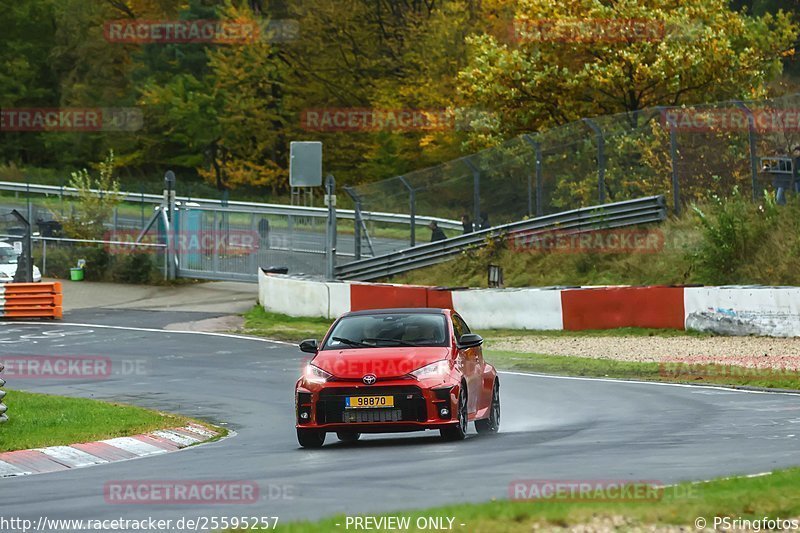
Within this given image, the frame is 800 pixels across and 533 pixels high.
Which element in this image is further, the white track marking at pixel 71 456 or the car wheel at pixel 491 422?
the car wheel at pixel 491 422

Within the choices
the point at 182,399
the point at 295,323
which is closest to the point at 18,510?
the point at 182,399

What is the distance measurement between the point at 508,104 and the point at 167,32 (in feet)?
118

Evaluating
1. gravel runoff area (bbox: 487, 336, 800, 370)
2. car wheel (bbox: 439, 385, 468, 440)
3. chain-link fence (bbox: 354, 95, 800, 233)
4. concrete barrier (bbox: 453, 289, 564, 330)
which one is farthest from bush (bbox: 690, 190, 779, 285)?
car wheel (bbox: 439, 385, 468, 440)

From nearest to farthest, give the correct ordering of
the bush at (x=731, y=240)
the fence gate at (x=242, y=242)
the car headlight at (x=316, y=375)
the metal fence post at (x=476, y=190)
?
the car headlight at (x=316, y=375)
the bush at (x=731, y=240)
the metal fence post at (x=476, y=190)
the fence gate at (x=242, y=242)

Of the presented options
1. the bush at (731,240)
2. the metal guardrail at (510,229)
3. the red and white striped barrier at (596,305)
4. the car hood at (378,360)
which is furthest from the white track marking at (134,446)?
the metal guardrail at (510,229)

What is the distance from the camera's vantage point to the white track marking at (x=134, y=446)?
14693mm

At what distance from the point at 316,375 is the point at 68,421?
4.08 metres

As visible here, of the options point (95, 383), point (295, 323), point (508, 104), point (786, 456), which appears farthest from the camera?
point (508, 104)

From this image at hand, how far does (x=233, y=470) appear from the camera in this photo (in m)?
11.8

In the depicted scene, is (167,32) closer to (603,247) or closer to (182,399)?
(603,247)

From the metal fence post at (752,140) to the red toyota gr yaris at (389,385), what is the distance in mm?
18539

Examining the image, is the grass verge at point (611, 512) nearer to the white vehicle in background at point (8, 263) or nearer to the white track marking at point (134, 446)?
the white track marking at point (134, 446)

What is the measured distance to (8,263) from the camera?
125 feet

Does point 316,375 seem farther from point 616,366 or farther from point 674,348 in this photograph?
point 674,348
